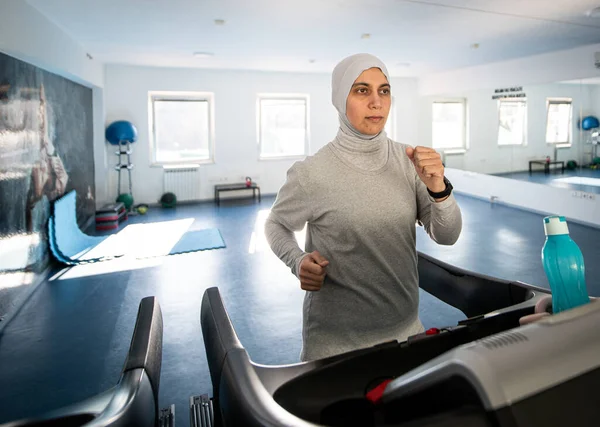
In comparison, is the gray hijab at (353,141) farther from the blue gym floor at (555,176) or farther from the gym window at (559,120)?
the gym window at (559,120)

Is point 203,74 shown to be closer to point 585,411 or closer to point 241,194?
point 241,194

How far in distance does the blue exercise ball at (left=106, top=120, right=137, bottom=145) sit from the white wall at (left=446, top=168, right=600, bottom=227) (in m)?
6.96

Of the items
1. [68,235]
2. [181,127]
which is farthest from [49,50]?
[181,127]

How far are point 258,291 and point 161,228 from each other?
10.7ft

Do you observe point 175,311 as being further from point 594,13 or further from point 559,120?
point 559,120

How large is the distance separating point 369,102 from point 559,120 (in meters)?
7.80

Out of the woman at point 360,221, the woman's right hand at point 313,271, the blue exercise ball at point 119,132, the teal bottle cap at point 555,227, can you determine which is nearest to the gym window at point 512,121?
the blue exercise ball at point 119,132

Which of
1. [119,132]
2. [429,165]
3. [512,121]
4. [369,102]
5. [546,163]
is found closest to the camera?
[429,165]

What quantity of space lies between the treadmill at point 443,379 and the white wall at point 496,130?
24.1 ft

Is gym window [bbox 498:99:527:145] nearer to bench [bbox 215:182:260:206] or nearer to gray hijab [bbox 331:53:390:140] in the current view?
bench [bbox 215:182:260:206]

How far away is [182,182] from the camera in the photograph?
9.23 meters

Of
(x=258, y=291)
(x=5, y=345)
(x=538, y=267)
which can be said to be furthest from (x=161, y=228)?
(x=538, y=267)

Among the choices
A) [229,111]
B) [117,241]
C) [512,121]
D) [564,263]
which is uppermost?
[229,111]

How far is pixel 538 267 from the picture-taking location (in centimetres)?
471
